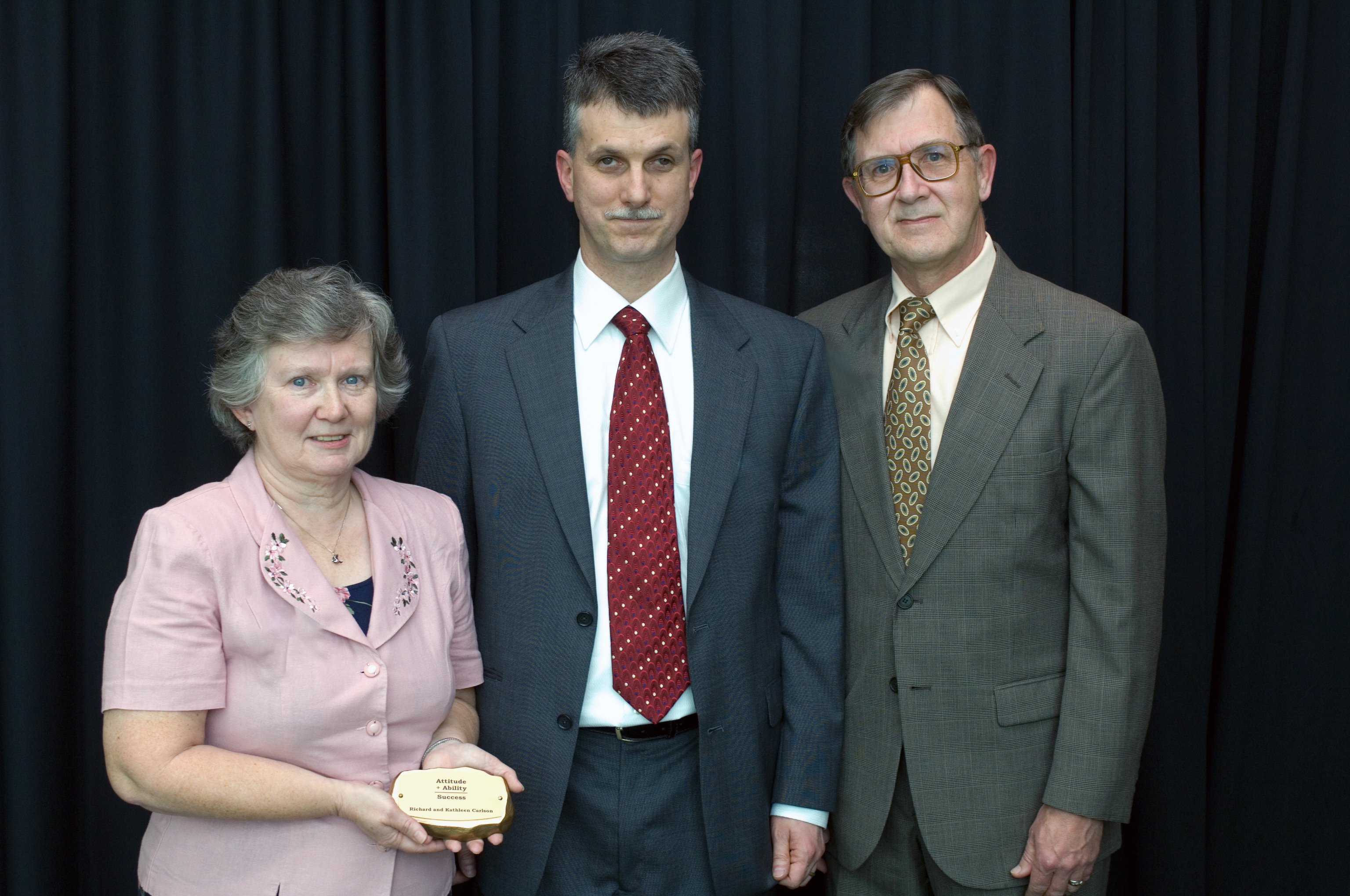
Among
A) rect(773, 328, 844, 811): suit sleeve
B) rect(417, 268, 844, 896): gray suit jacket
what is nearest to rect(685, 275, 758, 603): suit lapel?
rect(417, 268, 844, 896): gray suit jacket

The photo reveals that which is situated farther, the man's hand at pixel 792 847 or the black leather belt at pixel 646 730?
the man's hand at pixel 792 847

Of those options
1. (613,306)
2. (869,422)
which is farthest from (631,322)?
(869,422)

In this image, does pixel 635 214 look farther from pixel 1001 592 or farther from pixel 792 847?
pixel 792 847

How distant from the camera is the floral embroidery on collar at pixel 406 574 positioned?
65.4 inches

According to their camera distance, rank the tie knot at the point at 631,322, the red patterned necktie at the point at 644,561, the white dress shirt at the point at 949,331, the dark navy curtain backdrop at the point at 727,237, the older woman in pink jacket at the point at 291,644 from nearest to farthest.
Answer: the older woman in pink jacket at the point at 291,644
the red patterned necktie at the point at 644,561
the tie knot at the point at 631,322
the white dress shirt at the point at 949,331
the dark navy curtain backdrop at the point at 727,237

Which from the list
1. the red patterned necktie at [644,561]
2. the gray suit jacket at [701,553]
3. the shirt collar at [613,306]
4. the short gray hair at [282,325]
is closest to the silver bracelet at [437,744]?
the gray suit jacket at [701,553]

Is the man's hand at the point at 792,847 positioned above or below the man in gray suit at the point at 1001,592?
below

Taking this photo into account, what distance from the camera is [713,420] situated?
72.3 inches

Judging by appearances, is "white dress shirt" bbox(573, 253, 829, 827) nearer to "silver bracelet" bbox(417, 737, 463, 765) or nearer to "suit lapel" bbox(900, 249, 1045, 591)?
"silver bracelet" bbox(417, 737, 463, 765)

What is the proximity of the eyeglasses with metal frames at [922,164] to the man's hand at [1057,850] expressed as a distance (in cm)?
113

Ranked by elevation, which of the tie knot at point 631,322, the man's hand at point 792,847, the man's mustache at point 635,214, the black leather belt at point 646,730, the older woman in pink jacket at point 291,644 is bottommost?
the man's hand at point 792,847

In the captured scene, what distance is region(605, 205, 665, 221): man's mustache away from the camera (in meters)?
1.82

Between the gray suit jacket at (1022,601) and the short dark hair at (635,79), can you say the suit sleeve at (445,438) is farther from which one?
the gray suit jacket at (1022,601)

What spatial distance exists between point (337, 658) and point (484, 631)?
327mm
